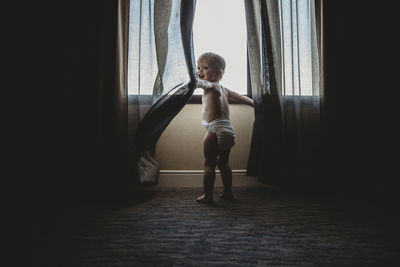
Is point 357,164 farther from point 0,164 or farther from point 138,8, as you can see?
point 0,164

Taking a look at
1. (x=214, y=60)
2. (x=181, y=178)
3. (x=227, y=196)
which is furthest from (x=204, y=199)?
(x=214, y=60)

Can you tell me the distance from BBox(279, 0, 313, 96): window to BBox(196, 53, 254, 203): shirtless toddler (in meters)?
0.41

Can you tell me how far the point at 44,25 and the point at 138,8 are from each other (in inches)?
19.1

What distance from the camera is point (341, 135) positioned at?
1487 mm

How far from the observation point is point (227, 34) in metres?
1.67

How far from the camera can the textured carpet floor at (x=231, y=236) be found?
2.25 ft

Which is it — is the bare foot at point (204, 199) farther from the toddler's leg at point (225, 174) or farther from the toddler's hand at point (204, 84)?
the toddler's hand at point (204, 84)

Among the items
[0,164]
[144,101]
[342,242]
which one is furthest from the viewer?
[144,101]

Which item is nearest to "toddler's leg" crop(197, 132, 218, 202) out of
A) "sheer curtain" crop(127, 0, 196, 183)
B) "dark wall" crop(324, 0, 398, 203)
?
"sheer curtain" crop(127, 0, 196, 183)

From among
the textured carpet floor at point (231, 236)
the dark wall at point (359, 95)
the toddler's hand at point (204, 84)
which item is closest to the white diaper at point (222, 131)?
the toddler's hand at point (204, 84)

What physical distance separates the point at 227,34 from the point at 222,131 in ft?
2.46

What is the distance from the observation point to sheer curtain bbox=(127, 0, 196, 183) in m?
1.29

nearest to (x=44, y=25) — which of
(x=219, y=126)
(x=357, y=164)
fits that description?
(x=219, y=126)

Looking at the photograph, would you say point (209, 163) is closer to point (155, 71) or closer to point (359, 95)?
point (155, 71)
